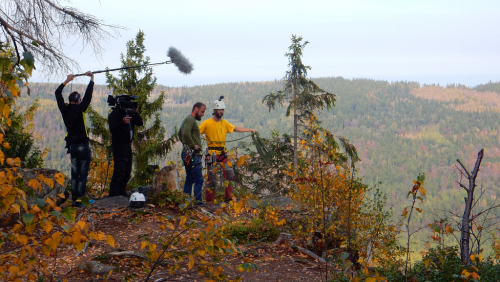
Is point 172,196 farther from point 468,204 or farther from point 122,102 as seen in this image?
point 468,204

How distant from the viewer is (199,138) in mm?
7578

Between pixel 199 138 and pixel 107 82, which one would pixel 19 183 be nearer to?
pixel 199 138

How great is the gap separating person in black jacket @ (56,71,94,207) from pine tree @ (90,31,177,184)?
8.04 m

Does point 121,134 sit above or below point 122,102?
below

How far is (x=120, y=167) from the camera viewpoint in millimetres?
7375

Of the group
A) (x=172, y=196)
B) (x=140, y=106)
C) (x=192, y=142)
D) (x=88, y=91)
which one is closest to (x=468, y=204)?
(x=192, y=142)

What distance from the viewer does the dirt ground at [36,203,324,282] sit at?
185 inches

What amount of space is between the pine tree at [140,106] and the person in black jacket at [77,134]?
26.4ft

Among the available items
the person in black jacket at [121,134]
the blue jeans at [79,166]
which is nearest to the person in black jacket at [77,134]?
the blue jeans at [79,166]

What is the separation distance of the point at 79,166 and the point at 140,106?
838 centimetres

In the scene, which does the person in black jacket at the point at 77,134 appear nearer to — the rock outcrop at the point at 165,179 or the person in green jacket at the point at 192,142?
the rock outcrop at the point at 165,179

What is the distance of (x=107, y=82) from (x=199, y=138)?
9255 mm

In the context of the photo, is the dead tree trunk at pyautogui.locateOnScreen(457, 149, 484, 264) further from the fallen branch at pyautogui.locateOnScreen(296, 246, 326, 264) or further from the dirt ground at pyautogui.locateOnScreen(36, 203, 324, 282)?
the fallen branch at pyautogui.locateOnScreen(296, 246, 326, 264)

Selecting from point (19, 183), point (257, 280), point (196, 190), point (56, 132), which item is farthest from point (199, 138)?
point (56, 132)
